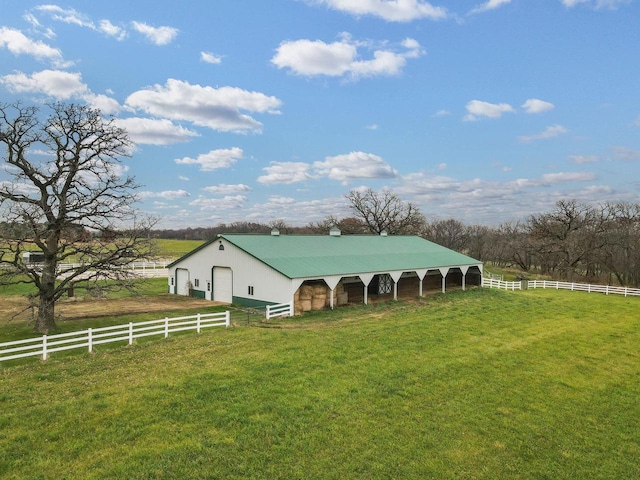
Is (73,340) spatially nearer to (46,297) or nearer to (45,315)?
(46,297)

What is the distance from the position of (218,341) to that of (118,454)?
26.6 feet

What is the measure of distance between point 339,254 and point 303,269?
601 centimetres

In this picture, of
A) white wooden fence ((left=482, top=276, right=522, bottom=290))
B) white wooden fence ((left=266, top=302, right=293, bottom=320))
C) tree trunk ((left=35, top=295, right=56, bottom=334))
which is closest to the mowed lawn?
white wooden fence ((left=266, top=302, right=293, bottom=320))

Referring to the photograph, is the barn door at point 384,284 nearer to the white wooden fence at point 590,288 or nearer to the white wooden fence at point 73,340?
the white wooden fence at point 73,340

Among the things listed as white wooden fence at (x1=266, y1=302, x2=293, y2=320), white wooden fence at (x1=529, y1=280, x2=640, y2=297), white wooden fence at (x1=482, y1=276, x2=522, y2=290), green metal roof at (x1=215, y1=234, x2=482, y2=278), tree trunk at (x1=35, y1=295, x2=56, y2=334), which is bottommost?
white wooden fence at (x1=529, y1=280, x2=640, y2=297)

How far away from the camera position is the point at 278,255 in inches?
1025

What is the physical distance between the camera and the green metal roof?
24984 millimetres

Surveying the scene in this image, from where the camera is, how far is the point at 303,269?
24250 millimetres

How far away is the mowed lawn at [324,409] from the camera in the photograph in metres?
7.73

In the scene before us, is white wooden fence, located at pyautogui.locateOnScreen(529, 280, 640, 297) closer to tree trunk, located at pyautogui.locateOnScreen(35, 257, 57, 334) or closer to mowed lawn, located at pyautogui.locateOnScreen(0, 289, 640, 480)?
mowed lawn, located at pyautogui.locateOnScreen(0, 289, 640, 480)

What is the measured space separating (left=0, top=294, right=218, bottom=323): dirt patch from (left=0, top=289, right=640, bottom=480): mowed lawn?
881 cm

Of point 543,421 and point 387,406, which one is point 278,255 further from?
point 543,421

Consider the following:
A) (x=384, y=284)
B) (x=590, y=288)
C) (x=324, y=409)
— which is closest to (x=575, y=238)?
(x=590, y=288)

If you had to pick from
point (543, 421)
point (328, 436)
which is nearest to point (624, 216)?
point (543, 421)
